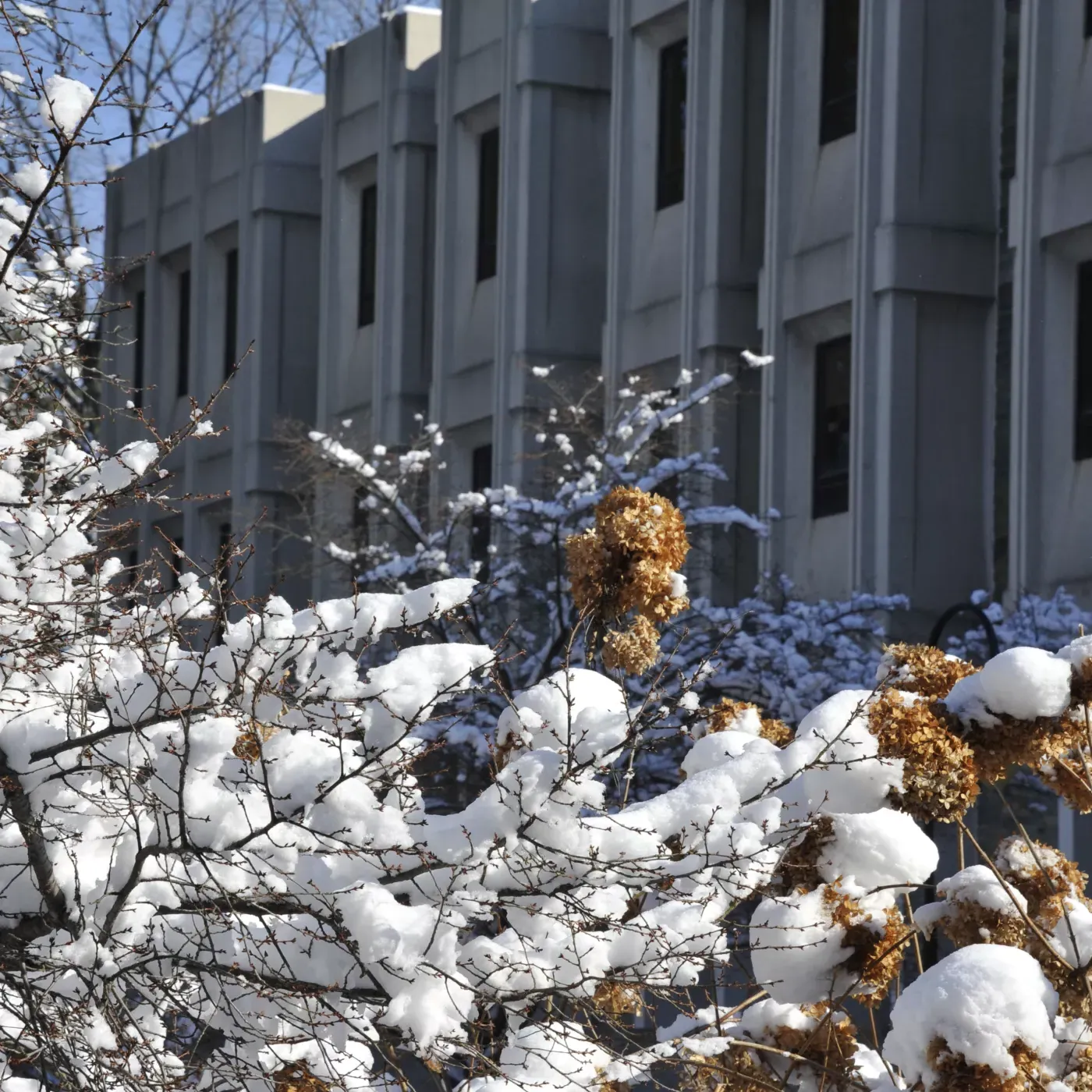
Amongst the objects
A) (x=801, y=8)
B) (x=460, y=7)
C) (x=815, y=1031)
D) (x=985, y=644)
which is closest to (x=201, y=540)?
(x=460, y=7)

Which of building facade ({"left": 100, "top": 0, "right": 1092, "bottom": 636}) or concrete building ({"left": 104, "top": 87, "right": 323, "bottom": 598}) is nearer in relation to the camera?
building facade ({"left": 100, "top": 0, "right": 1092, "bottom": 636})

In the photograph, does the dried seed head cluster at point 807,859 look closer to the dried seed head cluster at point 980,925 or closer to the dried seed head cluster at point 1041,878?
the dried seed head cluster at point 980,925

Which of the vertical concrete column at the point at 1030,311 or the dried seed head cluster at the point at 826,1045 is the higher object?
the vertical concrete column at the point at 1030,311

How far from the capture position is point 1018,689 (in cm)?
489

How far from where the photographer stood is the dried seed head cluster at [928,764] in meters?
4.79

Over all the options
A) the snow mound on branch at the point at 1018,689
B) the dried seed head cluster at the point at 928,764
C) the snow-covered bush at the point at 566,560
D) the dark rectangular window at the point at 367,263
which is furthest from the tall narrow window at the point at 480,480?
the dried seed head cluster at the point at 928,764

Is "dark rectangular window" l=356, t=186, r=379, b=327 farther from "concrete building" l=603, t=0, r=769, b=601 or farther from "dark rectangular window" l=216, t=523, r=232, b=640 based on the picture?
"dark rectangular window" l=216, t=523, r=232, b=640

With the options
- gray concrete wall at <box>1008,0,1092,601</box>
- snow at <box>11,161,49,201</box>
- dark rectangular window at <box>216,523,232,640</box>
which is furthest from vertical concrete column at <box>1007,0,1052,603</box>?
snow at <box>11,161,49,201</box>

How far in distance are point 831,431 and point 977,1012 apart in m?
15.6

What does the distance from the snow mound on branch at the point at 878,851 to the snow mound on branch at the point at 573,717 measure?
604 mm

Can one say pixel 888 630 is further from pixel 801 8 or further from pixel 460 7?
pixel 460 7

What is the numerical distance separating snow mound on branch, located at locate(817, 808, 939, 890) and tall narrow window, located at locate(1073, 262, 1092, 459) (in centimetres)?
1248

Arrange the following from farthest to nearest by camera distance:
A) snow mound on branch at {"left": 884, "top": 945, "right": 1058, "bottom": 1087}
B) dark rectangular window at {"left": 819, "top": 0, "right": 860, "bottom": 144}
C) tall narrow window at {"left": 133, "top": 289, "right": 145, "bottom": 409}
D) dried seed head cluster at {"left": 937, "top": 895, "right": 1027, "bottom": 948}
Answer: tall narrow window at {"left": 133, "top": 289, "right": 145, "bottom": 409}, dark rectangular window at {"left": 819, "top": 0, "right": 860, "bottom": 144}, dried seed head cluster at {"left": 937, "top": 895, "right": 1027, "bottom": 948}, snow mound on branch at {"left": 884, "top": 945, "right": 1058, "bottom": 1087}

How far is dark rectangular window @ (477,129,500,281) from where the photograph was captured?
82.1 ft
